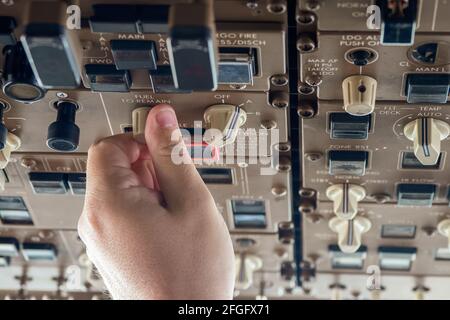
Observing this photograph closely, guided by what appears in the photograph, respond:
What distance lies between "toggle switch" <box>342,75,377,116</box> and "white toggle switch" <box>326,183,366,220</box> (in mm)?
554

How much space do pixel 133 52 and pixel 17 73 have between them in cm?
32

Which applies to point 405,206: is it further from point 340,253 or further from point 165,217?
point 165,217

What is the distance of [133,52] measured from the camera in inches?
92.8

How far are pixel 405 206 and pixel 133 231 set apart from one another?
52.7 inches

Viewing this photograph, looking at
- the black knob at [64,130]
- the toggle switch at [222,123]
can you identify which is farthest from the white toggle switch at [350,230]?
the black knob at [64,130]

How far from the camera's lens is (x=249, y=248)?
341 cm

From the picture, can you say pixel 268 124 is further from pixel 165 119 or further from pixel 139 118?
pixel 165 119

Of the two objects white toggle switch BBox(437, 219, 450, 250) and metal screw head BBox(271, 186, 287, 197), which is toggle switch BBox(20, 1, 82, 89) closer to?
metal screw head BBox(271, 186, 287, 197)

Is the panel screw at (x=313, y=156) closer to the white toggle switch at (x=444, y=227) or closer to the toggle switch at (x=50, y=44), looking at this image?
the white toggle switch at (x=444, y=227)

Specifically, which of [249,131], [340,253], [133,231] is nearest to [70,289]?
[340,253]

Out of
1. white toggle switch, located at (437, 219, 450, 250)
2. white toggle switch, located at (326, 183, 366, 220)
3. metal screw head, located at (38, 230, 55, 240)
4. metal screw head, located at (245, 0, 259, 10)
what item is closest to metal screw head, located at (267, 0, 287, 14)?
metal screw head, located at (245, 0, 259, 10)

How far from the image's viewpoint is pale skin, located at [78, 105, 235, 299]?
6.59ft

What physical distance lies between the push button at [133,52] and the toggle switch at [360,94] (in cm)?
56

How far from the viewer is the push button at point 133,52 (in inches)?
92.4
